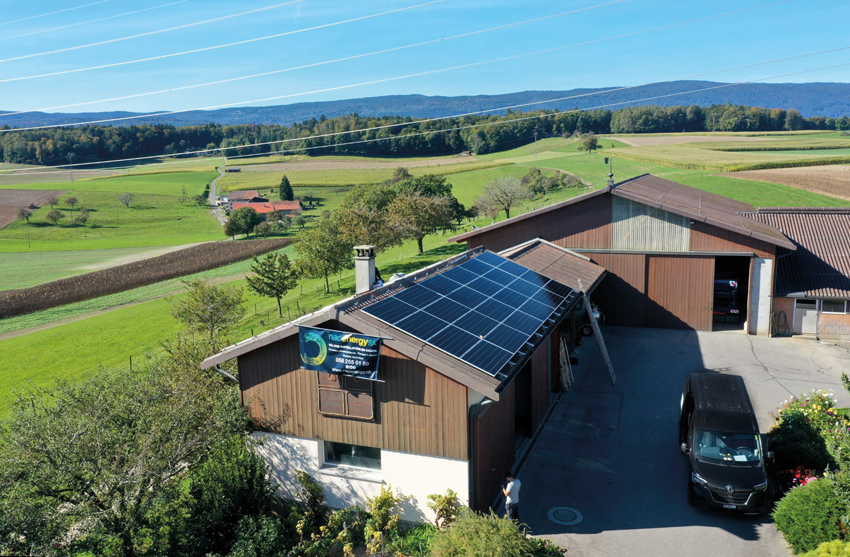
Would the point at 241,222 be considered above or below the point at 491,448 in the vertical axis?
below

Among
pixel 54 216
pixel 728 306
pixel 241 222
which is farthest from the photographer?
pixel 54 216

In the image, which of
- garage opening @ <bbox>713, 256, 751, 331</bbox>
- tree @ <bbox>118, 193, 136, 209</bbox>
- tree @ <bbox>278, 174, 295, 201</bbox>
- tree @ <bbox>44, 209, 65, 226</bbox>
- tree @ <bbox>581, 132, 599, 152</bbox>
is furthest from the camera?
tree @ <bbox>581, 132, 599, 152</bbox>

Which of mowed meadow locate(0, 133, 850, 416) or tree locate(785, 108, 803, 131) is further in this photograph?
tree locate(785, 108, 803, 131)

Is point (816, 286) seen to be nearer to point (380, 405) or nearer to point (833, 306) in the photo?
point (833, 306)

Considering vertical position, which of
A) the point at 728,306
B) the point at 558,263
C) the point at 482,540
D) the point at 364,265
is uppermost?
the point at 364,265

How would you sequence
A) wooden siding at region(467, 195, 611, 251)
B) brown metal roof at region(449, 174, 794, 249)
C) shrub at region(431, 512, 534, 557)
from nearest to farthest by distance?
shrub at region(431, 512, 534, 557) → brown metal roof at region(449, 174, 794, 249) → wooden siding at region(467, 195, 611, 251)

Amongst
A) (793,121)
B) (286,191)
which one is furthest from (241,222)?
(793,121)

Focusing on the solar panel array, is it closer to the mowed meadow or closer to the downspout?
the downspout

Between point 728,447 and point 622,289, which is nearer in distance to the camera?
point 728,447

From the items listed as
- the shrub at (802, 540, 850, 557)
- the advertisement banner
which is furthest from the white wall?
the shrub at (802, 540, 850, 557)
